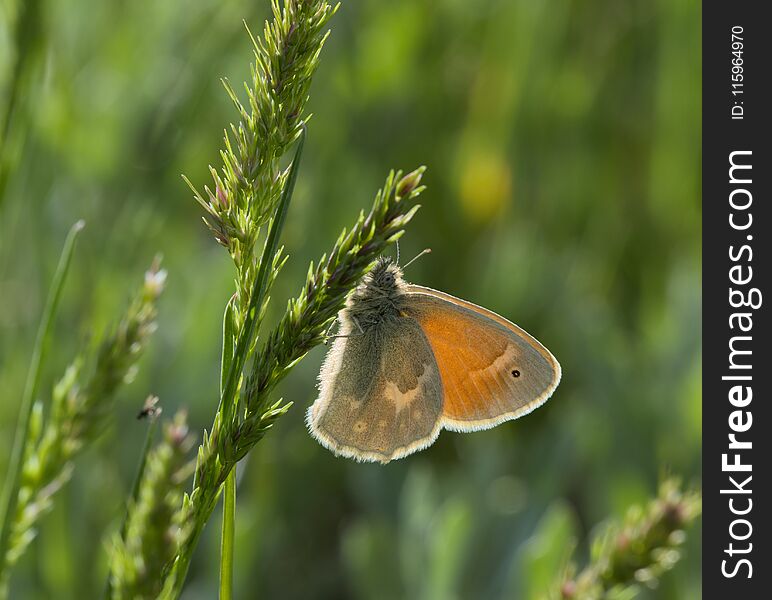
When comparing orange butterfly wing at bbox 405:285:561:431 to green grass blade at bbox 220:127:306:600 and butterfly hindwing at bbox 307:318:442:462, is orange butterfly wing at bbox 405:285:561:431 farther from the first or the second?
green grass blade at bbox 220:127:306:600

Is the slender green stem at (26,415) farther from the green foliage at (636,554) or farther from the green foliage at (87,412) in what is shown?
the green foliage at (636,554)

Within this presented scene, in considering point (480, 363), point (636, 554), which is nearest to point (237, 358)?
point (636, 554)

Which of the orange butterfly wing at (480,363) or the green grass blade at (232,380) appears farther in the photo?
the orange butterfly wing at (480,363)

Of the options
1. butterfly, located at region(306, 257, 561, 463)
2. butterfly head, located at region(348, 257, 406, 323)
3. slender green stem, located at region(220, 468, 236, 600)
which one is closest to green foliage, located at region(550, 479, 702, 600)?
slender green stem, located at region(220, 468, 236, 600)

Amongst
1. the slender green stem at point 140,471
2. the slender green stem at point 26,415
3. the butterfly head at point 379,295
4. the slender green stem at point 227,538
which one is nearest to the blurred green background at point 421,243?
the butterfly head at point 379,295
